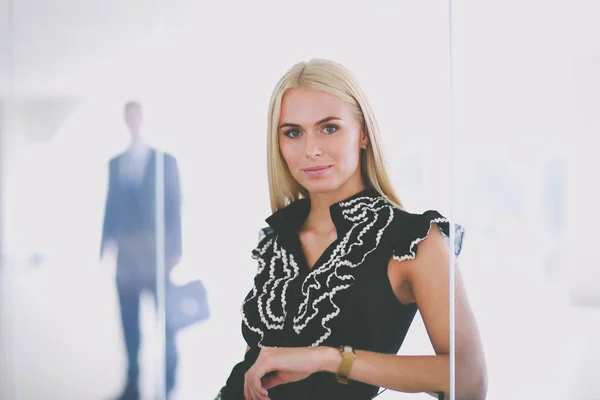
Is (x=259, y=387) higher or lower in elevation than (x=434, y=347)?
lower

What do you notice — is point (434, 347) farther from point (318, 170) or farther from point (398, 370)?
point (318, 170)

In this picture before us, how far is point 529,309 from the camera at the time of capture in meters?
1.96

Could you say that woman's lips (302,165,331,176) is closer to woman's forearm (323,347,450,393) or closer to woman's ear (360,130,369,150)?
woman's ear (360,130,369,150)

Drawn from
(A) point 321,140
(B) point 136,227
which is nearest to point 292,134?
(A) point 321,140

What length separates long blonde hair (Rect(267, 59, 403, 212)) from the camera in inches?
70.6

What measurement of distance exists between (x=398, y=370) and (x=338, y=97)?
2.62 feet

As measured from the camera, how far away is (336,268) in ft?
5.92

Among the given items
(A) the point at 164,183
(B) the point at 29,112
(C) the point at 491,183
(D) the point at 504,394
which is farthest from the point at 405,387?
(B) the point at 29,112

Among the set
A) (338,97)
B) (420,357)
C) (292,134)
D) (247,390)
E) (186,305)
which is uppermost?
(338,97)

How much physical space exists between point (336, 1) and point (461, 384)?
119 cm

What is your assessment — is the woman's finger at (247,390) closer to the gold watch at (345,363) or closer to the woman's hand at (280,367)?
A: the woman's hand at (280,367)

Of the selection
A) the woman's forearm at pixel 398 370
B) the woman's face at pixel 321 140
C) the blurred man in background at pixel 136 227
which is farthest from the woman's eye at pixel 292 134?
the woman's forearm at pixel 398 370

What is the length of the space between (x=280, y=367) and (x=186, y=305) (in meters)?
0.34

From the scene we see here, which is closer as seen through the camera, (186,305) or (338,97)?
(338,97)
